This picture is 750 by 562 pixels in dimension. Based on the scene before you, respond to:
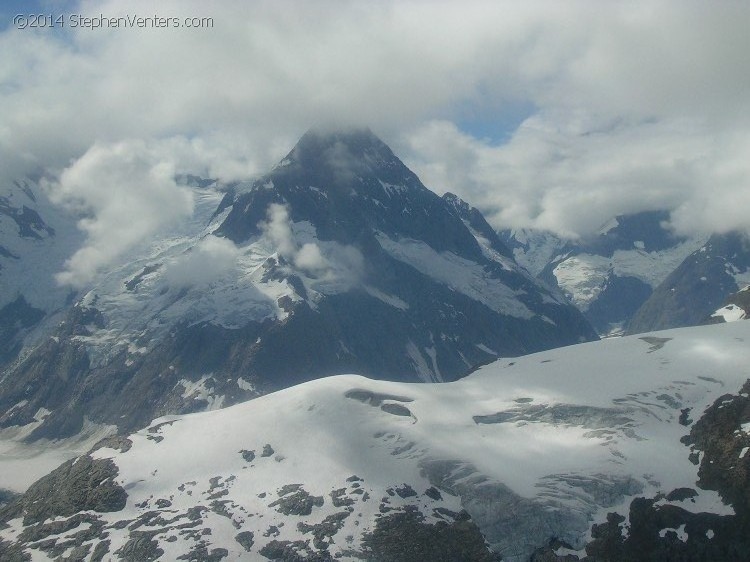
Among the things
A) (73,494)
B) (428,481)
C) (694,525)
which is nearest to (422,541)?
(428,481)

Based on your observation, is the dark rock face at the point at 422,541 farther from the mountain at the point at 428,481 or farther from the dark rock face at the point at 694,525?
the dark rock face at the point at 694,525

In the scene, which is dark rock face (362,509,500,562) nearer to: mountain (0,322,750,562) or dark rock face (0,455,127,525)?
mountain (0,322,750,562)

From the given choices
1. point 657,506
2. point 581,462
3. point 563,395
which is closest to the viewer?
point 657,506

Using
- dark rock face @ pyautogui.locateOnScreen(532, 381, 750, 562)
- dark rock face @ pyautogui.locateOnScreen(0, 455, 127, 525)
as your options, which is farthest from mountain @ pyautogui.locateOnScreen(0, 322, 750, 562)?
dark rock face @ pyautogui.locateOnScreen(0, 455, 127, 525)

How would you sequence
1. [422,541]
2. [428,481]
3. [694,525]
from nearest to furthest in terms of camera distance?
[694,525], [422,541], [428,481]

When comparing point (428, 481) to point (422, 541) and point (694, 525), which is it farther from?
point (694, 525)

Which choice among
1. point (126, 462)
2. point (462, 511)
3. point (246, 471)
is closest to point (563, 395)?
point (462, 511)

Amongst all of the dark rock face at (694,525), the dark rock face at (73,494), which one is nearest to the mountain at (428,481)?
the dark rock face at (694,525)

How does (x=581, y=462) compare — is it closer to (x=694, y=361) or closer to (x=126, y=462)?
(x=694, y=361)
